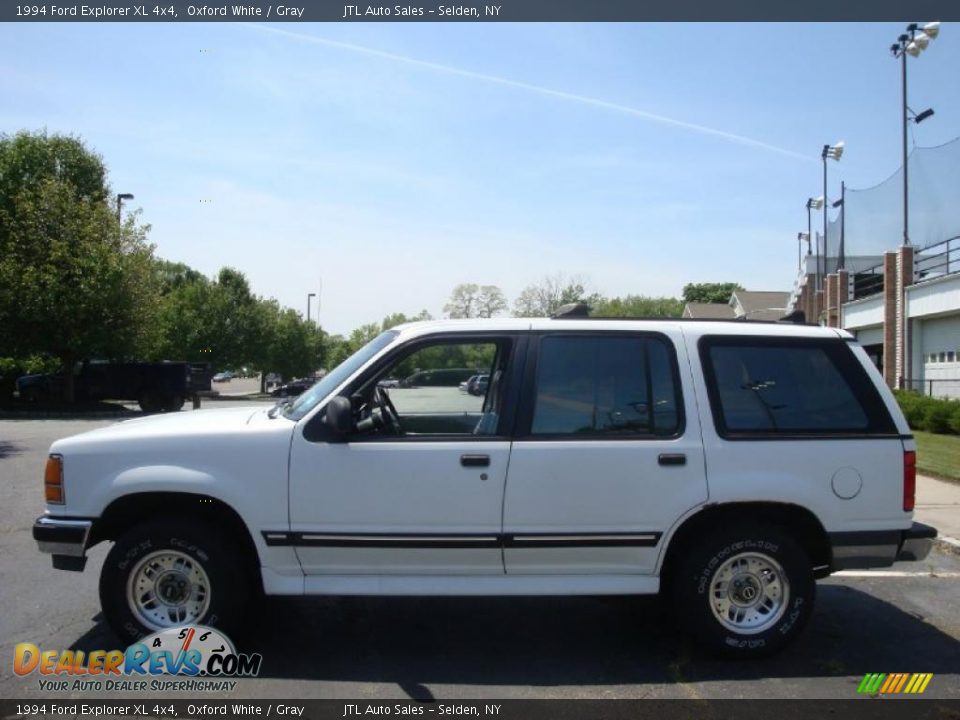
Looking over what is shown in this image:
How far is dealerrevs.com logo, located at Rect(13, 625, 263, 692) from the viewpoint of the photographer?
184 inches

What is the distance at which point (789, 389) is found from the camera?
5273 mm

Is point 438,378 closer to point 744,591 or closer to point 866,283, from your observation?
point 744,591

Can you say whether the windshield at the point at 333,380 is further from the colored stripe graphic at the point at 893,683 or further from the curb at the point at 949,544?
the curb at the point at 949,544

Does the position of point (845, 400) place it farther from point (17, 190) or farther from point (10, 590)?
point (17, 190)

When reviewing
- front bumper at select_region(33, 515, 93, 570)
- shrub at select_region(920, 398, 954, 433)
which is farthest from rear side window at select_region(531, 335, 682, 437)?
shrub at select_region(920, 398, 954, 433)

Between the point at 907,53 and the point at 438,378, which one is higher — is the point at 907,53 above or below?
above

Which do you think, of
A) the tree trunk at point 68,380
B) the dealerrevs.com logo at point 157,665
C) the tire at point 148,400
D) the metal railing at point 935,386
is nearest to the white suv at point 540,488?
the dealerrevs.com logo at point 157,665

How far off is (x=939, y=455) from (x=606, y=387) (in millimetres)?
12409

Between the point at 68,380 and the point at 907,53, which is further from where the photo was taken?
the point at 68,380

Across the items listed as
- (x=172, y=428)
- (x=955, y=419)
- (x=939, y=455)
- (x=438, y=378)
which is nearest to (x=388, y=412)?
(x=438, y=378)

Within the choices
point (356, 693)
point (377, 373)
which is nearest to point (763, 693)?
point (356, 693)

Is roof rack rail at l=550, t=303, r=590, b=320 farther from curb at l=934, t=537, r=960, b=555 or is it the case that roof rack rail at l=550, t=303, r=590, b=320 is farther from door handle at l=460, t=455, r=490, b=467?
curb at l=934, t=537, r=960, b=555

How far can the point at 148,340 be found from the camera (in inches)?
1244

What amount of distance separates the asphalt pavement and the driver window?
139 cm
